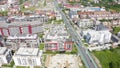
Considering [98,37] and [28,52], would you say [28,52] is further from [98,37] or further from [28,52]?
[98,37]

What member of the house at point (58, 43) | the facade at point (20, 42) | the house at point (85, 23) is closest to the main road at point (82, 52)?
the house at point (58, 43)

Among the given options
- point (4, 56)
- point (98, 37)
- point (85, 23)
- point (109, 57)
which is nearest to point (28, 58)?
point (4, 56)

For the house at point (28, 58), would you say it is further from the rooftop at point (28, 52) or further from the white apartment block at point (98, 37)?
the white apartment block at point (98, 37)

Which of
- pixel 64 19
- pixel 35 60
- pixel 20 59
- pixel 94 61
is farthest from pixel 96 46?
pixel 64 19

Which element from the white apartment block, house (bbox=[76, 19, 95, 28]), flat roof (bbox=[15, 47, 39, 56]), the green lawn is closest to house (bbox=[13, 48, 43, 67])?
flat roof (bbox=[15, 47, 39, 56])

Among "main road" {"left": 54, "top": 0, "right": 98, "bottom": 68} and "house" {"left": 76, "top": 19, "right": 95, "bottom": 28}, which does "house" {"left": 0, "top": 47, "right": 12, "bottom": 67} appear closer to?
"main road" {"left": 54, "top": 0, "right": 98, "bottom": 68}

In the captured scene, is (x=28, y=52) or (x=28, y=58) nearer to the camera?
(x=28, y=58)

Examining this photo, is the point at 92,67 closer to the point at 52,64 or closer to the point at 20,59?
the point at 52,64
